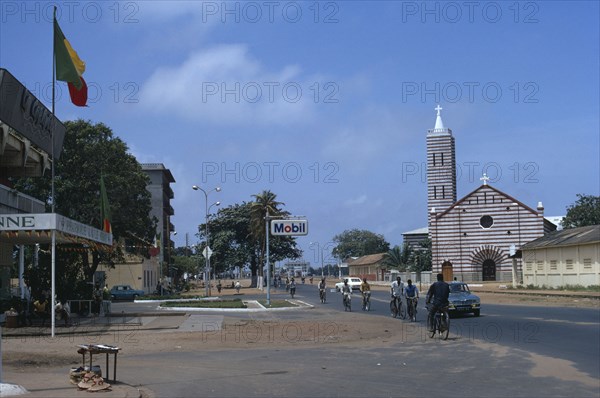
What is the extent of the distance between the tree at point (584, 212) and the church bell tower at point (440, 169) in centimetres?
1544

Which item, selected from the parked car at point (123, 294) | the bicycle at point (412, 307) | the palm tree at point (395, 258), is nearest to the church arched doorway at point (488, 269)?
the palm tree at point (395, 258)

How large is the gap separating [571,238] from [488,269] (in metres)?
26.3

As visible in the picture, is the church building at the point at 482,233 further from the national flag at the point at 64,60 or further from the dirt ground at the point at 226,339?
the national flag at the point at 64,60

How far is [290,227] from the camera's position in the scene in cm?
4353

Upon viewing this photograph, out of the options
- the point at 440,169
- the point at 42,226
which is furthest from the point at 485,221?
the point at 42,226

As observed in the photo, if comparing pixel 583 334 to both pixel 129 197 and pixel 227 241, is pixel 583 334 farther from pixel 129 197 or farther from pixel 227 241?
pixel 227 241

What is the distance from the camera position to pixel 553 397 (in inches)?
406

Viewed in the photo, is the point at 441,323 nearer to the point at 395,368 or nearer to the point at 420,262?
the point at 395,368

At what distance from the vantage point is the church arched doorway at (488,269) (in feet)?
262

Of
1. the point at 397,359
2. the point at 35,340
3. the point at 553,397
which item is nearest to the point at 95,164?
the point at 35,340

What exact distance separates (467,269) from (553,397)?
71.4 metres

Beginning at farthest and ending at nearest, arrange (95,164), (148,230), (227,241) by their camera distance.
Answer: (227,241), (148,230), (95,164)

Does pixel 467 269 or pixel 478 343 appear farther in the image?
pixel 467 269
